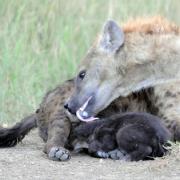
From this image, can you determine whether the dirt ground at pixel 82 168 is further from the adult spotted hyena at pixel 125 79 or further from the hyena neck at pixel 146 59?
the hyena neck at pixel 146 59

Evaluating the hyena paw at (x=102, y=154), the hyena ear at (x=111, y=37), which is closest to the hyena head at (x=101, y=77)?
the hyena ear at (x=111, y=37)

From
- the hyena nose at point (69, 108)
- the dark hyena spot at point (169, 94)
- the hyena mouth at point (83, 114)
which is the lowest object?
the hyena mouth at point (83, 114)

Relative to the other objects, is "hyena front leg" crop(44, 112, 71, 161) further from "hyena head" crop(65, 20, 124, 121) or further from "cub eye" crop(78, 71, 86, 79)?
"cub eye" crop(78, 71, 86, 79)

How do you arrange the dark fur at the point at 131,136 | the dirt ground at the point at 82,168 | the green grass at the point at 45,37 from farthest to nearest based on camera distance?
the green grass at the point at 45,37 < the dark fur at the point at 131,136 < the dirt ground at the point at 82,168

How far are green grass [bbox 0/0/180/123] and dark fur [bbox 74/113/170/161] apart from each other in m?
1.73

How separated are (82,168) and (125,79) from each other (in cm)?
105

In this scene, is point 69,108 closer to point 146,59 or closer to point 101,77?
point 101,77

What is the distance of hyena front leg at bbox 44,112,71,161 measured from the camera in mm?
4805

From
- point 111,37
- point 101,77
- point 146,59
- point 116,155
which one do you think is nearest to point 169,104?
point 146,59

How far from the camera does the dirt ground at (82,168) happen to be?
170 inches

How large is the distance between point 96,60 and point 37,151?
80 cm

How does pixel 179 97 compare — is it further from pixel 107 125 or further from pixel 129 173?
pixel 129 173

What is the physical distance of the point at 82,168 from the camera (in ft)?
15.0

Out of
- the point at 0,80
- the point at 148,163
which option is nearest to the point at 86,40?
the point at 0,80
